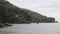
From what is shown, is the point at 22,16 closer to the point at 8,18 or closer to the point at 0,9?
the point at 8,18

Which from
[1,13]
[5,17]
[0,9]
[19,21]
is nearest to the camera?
[0,9]

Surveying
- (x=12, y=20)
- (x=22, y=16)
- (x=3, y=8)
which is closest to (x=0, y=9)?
(x=3, y=8)

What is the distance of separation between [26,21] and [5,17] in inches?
1624

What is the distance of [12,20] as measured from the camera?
15588 centimetres

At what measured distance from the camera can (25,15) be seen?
193 m

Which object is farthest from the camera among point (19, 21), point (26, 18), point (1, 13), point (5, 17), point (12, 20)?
point (26, 18)

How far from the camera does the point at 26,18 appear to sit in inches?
7298

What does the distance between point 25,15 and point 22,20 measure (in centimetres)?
1689

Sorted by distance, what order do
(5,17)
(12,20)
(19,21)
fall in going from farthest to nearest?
1. (19,21)
2. (12,20)
3. (5,17)

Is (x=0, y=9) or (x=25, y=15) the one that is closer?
(x=0, y=9)

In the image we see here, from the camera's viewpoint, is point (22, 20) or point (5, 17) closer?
point (5, 17)

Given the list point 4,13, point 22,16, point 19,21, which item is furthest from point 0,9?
point 22,16

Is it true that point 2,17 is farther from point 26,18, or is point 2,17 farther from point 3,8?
point 26,18

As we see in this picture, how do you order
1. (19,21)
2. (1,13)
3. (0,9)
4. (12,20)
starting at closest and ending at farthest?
(0,9) < (1,13) < (12,20) < (19,21)
